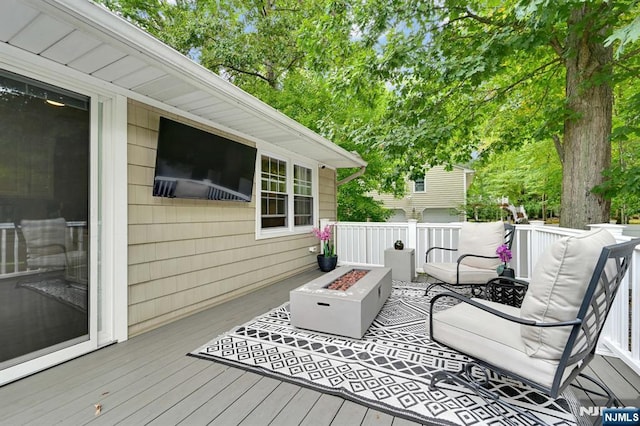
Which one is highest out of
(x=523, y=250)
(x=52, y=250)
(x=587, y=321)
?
(x=52, y=250)

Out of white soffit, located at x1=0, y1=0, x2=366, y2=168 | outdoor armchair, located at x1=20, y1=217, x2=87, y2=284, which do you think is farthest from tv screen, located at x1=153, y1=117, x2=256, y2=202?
outdoor armchair, located at x1=20, y1=217, x2=87, y2=284

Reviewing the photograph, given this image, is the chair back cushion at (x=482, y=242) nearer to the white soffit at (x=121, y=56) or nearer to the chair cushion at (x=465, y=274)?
the chair cushion at (x=465, y=274)

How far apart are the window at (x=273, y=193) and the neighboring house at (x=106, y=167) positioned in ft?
3.00

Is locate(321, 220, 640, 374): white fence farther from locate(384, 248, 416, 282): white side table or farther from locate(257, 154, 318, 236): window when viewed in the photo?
locate(384, 248, 416, 282): white side table

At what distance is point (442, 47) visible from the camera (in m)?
4.54

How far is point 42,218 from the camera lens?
235cm

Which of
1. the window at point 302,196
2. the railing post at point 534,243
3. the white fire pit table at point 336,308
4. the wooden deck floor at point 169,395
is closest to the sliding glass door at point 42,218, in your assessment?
the wooden deck floor at point 169,395

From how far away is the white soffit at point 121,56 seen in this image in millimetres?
1784

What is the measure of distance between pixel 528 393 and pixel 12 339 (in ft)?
12.8

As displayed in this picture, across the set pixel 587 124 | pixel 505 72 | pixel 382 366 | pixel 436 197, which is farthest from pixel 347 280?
pixel 436 197

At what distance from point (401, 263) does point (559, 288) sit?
12.6ft

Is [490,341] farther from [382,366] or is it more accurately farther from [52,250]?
[52,250]

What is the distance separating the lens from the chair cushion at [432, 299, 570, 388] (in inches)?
61.3

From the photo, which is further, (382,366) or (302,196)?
(302,196)
